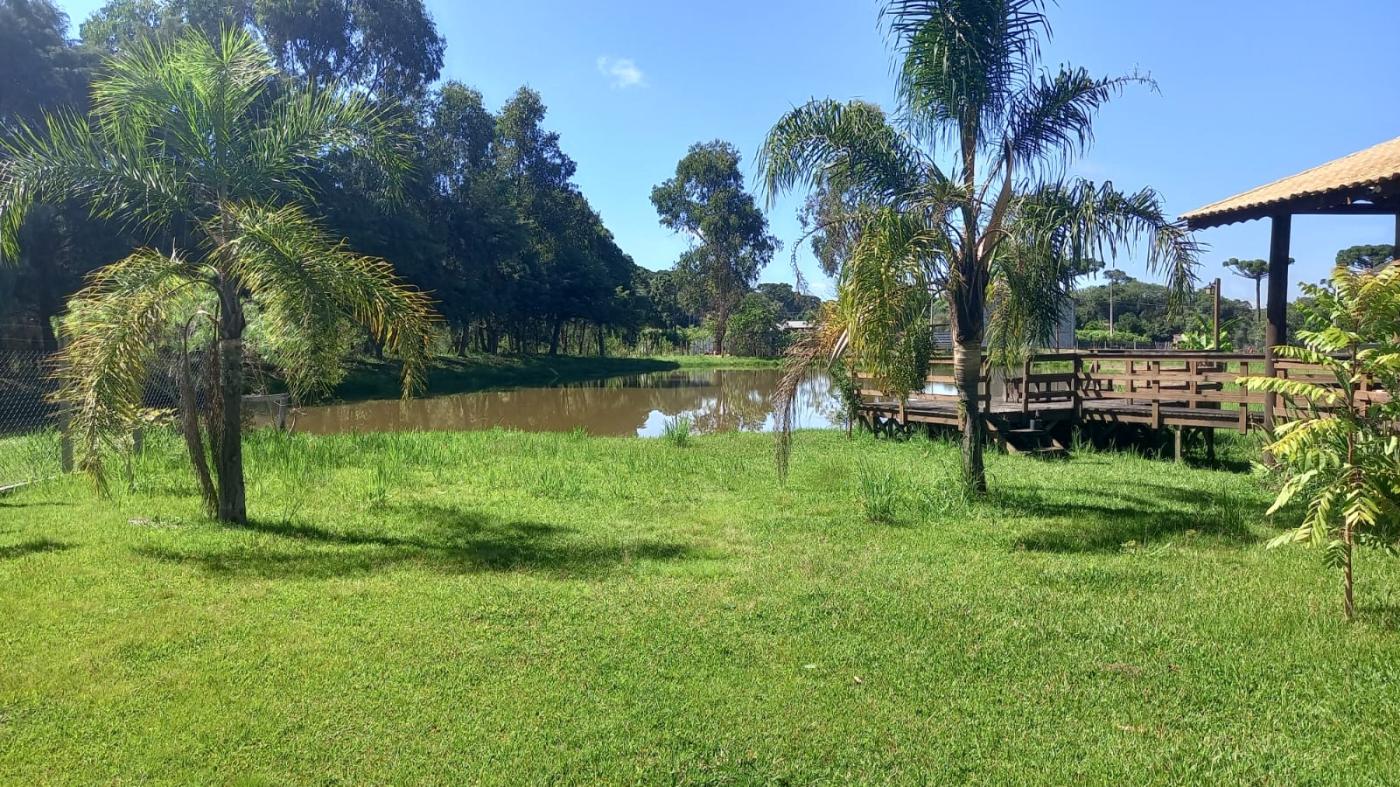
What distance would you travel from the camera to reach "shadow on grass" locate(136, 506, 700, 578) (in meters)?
5.77

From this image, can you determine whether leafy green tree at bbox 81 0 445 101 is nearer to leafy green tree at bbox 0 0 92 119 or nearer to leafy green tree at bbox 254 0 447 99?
leafy green tree at bbox 254 0 447 99

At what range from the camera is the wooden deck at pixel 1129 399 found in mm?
11062

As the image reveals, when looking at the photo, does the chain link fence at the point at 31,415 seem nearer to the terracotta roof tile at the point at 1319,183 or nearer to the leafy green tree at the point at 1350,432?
the leafy green tree at the point at 1350,432

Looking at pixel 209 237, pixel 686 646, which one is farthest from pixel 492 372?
pixel 686 646

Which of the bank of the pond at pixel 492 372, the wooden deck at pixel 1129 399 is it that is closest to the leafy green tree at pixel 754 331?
the bank of the pond at pixel 492 372

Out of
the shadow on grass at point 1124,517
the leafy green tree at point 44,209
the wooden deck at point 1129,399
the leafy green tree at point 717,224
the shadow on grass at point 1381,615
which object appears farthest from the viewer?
the leafy green tree at point 717,224

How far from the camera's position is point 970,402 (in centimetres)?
805

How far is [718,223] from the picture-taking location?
59000 millimetres

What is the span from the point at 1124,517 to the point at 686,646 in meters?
5.21

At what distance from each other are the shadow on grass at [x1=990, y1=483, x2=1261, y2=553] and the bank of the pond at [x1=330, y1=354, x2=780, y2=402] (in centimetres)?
1860

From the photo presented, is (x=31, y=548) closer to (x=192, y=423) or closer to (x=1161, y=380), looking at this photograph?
(x=192, y=423)

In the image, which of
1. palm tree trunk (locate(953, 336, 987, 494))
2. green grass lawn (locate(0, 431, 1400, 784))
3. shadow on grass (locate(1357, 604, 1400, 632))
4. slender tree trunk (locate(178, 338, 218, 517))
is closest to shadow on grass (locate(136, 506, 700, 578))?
green grass lawn (locate(0, 431, 1400, 784))

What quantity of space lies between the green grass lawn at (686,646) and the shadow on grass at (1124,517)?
53mm

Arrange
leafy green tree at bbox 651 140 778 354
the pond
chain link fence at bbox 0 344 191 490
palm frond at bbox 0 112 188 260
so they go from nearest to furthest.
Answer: palm frond at bbox 0 112 188 260 → chain link fence at bbox 0 344 191 490 → the pond → leafy green tree at bbox 651 140 778 354
